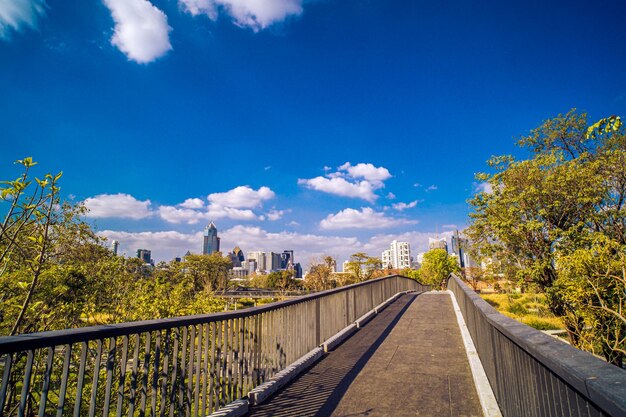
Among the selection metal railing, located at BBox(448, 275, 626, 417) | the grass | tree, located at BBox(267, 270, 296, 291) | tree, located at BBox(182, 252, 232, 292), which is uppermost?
tree, located at BBox(182, 252, 232, 292)

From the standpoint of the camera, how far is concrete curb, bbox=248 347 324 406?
15.3 feet

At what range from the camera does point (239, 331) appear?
464 cm

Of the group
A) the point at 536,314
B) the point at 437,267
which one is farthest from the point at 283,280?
the point at 536,314

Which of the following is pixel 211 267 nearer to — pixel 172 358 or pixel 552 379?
pixel 172 358

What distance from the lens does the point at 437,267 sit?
58.8 meters

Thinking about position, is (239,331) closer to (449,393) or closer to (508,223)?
(449,393)

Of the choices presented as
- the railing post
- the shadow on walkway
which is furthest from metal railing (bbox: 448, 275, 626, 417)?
the railing post

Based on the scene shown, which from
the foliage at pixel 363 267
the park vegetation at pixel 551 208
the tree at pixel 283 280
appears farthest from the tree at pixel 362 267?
the park vegetation at pixel 551 208

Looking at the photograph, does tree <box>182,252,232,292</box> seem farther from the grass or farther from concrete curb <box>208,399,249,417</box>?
concrete curb <box>208,399,249,417</box>

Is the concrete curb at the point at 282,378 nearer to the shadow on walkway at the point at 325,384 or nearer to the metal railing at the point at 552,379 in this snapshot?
the shadow on walkway at the point at 325,384

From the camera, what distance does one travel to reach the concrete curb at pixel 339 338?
24.6 ft

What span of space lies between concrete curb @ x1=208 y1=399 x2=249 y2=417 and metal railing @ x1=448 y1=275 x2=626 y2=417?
119 inches

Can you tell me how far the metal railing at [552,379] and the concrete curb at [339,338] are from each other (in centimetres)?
436

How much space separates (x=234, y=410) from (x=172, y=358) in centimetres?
99
